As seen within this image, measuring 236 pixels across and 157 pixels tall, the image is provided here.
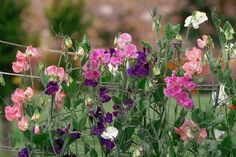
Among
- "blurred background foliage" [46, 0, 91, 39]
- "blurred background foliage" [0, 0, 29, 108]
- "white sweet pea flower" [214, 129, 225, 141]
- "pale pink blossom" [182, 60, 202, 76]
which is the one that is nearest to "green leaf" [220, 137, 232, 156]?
"white sweet pea flower" [214, 129, 225, 141]

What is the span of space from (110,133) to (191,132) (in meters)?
0.23

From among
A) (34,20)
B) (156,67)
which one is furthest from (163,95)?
(34,20)

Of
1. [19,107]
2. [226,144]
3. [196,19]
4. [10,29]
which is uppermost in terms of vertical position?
[10,29]

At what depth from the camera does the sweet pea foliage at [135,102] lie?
223cm

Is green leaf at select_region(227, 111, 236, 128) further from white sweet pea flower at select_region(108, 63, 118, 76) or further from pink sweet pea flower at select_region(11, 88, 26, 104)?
pink sweet pea flower at select_region(11, 88, 26, 104)

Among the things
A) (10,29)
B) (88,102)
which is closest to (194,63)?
(88,102)

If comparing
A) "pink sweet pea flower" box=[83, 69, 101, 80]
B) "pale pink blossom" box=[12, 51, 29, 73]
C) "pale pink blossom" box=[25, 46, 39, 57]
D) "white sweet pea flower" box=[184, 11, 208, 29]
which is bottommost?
"pink sweet pea flower" box=[83, 69, 101, 80]

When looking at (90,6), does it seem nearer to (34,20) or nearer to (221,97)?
(34,20)

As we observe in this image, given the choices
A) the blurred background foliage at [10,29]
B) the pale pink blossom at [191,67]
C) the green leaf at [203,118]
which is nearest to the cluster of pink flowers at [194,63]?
the pale pink blossom at [191,67]

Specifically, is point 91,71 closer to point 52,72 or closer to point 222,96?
point 52,72

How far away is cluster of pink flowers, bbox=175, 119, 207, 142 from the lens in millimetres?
2229

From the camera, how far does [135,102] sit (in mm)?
2260

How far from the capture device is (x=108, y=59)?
2303mm

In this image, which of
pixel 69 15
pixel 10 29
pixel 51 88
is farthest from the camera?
pixel 69 15
